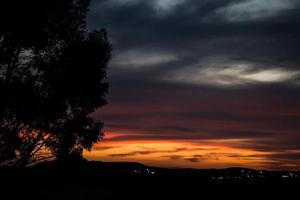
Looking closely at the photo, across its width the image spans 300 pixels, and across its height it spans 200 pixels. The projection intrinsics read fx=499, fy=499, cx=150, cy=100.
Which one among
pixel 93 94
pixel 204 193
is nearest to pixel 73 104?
pixel 93 94

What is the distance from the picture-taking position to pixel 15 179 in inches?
1316

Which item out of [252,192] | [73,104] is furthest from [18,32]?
[252,192]

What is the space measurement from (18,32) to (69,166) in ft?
35.7

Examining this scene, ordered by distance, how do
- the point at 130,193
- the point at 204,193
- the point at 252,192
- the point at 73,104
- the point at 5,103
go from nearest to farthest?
the point at 5,103 → the point at 73,104 → the point at 130,193 → the point at 204,193 → the point at 252,192

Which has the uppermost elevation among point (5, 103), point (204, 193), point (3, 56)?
point (3, 56)

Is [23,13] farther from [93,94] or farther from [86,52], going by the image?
[93,94]

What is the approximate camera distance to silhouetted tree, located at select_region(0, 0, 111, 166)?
31.2 meters

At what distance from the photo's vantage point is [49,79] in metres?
33.8

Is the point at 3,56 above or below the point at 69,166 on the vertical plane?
above

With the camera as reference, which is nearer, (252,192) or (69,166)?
(69,166)

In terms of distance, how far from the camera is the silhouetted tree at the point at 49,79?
31250 mm

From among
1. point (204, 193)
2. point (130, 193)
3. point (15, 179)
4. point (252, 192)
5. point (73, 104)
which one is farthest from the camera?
point (252, 192)

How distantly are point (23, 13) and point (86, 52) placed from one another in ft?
18.4

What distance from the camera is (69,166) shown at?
3666cm
